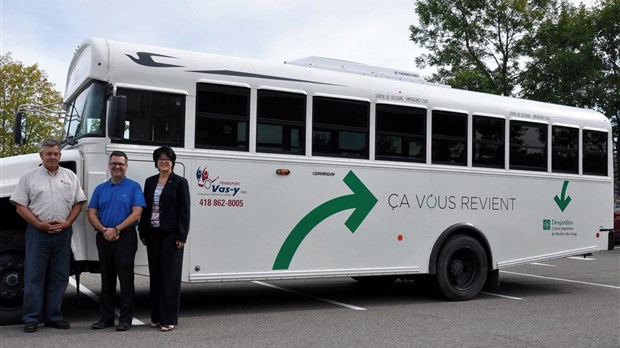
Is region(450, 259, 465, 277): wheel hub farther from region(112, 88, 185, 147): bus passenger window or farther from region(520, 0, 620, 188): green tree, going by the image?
region(520, 0, 620, 188): green tree

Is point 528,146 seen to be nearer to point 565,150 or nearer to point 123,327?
point 565,150

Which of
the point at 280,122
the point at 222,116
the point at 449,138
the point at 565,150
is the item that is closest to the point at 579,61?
the point at 565,150

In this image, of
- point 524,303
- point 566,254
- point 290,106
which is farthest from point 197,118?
point 566,254

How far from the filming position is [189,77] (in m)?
7.61

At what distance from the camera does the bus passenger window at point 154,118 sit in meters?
7.27

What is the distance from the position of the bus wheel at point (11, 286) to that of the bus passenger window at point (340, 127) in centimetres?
365

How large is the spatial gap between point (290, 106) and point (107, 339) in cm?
351

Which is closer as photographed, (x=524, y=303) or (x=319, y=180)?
(x=319, y=180)

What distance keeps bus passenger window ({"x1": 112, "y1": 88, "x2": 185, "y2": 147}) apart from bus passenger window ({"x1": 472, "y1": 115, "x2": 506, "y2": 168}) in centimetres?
447

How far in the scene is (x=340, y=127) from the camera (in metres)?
8.55

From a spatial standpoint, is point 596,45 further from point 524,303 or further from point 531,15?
point 524,303

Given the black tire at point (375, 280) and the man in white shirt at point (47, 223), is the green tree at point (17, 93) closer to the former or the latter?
the black tire at point (375, 280)

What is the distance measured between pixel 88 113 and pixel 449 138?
4.95 m

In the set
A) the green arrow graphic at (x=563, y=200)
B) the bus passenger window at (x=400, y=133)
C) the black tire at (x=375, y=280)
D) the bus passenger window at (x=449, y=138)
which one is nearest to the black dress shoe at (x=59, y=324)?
the bus passenger window at (x=400, y=133)
